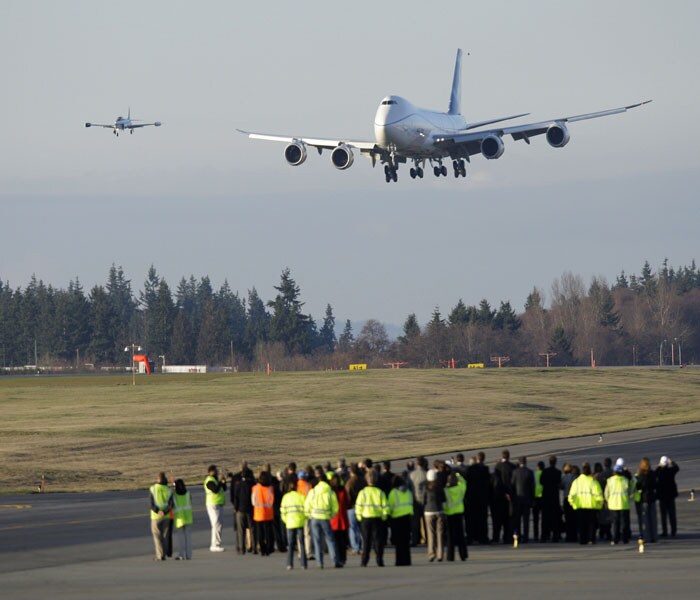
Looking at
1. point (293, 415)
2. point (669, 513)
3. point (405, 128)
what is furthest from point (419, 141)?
point (669, 513)

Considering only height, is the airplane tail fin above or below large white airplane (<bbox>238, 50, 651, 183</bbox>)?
above

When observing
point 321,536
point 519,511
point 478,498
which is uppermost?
point 478,498

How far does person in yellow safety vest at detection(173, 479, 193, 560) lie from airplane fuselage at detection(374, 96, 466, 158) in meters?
43.8

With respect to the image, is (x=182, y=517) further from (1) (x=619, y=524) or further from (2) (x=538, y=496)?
(1) (x=619, y=524)

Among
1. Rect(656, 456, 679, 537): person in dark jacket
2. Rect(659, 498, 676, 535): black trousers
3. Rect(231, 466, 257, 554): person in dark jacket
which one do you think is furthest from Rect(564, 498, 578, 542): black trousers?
Rect(231, 466, 257, 554): person in dark jacket

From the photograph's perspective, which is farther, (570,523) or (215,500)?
(570,523)

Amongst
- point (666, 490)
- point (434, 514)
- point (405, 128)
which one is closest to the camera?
point (434, 514)

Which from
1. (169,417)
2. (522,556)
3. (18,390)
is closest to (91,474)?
(169,417)

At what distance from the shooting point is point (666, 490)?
1328 inches

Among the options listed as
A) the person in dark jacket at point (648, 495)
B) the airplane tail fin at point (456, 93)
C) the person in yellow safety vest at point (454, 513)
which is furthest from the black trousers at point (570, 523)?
the airplane tail fin at point (456, 93)

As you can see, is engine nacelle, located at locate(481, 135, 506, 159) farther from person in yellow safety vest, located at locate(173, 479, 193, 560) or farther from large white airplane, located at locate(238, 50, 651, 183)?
person in yellow safety vest, located at locate(173, 479, 193, 560)

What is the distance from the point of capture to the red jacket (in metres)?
29.0

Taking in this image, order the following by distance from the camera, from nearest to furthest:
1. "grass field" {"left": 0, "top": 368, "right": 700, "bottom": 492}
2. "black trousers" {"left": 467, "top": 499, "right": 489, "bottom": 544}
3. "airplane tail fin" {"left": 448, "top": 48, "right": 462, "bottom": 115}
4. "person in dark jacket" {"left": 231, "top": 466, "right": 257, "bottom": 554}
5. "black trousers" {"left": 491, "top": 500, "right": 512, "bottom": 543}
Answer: "person in dark jacket" {"left": 231, "top": 466, "right": 257, "bottom": 554}
"black trousers" {"left": 491, "top": 500, "right": 512, "bottom": 543}
"black trousers" {"left": 467, "top": 499, "right": 489, "bottom": 544}
"grass field" {"left": 0, "top": 368, "right": 700, "bottom": 492}
"airplane tail fin" {"left": 448, "top": 48, "right": 462, "bottom": 115}

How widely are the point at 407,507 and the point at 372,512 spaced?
799 millimetres
